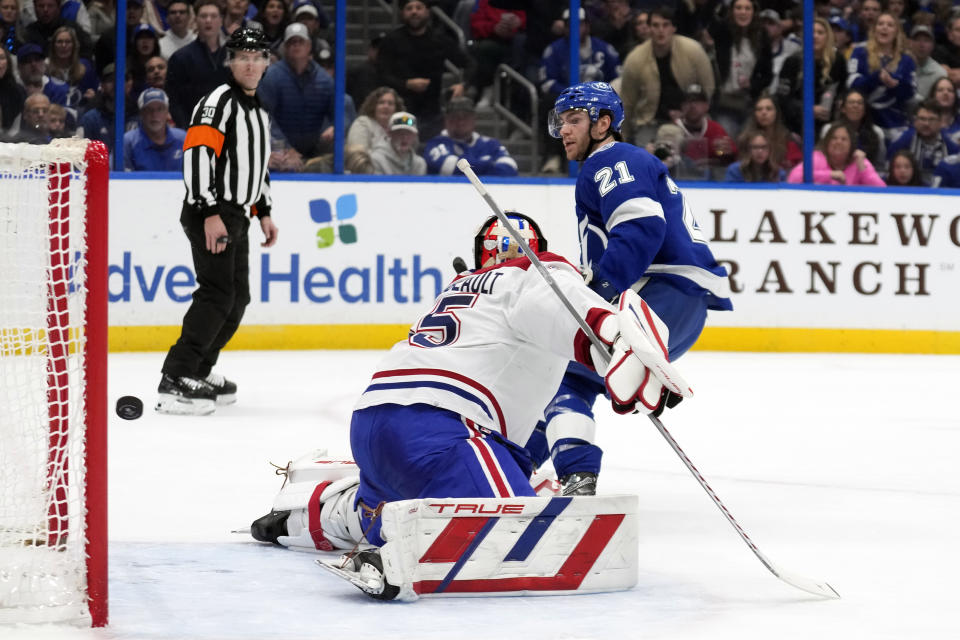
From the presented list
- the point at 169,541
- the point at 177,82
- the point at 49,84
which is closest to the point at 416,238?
the point at 177,82

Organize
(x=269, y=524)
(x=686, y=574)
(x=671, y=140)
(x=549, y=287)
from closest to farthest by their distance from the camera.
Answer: (x=549, y=287) < (x=686, y=574) < (x=269, y=524) < (x=671, y=140)

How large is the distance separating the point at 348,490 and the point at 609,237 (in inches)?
37.2

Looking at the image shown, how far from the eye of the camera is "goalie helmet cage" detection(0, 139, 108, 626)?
7.28 feet

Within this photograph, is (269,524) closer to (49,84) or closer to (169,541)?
(169,541)

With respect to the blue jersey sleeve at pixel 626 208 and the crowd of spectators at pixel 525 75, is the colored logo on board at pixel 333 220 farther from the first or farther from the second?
the blue jersey sleeve at pixel 626 208

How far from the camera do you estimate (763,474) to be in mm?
4012

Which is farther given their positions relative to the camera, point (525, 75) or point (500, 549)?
point (525, 75)

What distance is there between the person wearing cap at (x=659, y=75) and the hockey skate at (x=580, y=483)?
15.7 ft

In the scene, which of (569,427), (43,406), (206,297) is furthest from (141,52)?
(43,406)

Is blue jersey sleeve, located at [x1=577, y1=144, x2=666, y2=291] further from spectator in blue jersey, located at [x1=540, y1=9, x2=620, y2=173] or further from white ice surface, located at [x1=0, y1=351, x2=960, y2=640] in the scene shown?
spectator in blue jersey, located at [x1=540, y1=9, x2=620, y2=173]

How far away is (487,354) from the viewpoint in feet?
8.55

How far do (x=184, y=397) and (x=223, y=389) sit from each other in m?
0.24

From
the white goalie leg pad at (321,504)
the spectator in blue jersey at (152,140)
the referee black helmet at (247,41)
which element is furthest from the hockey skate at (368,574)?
the spectator in blue jersey at (152,140)

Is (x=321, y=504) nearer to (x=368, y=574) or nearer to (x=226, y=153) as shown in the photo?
(x=368, y=574)
